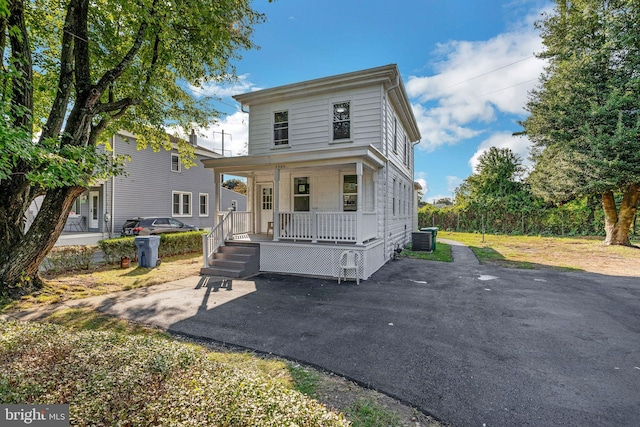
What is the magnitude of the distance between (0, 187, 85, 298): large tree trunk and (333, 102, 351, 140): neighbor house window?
7591 millimetres

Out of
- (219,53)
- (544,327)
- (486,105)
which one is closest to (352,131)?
(219,53)

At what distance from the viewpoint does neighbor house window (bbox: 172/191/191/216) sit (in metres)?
19.6

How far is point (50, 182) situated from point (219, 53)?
19.8 feet

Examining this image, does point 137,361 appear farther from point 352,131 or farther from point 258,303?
point 352,131

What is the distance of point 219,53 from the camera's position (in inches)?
347

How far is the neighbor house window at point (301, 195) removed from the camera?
10562 mm

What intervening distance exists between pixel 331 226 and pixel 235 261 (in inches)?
126

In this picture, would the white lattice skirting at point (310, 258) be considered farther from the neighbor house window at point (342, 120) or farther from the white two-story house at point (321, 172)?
the neighbor house window at point (342, 120)

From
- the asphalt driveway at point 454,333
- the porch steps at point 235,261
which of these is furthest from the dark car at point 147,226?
the asphalt driveway at point 454,333

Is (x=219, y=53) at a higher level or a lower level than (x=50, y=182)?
higher

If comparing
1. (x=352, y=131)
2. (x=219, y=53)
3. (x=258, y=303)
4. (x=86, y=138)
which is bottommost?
(x=258, y=303)

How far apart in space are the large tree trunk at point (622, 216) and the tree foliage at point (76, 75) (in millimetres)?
19306

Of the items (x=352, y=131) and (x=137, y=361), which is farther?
(x=352, y=131)

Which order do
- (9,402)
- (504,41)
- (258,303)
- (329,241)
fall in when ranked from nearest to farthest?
(9,402)
(258,303)
(329,241)
(504,41)
